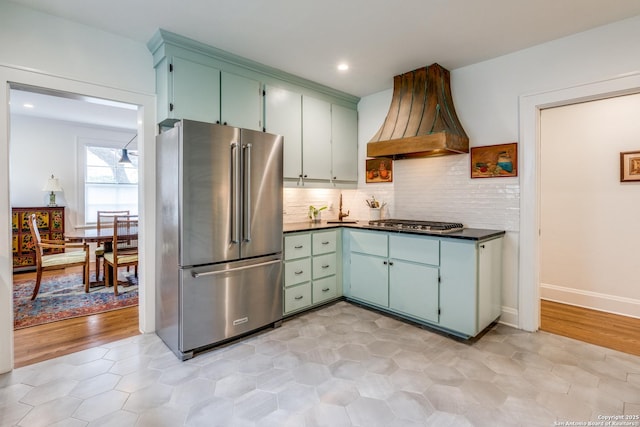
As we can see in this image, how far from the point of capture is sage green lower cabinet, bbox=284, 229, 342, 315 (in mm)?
3207

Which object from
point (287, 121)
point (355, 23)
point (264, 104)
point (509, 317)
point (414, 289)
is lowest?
point (509, 317)

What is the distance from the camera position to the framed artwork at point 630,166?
10.4ft

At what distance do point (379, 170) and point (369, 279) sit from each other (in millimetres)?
1522

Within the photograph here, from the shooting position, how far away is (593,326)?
9.87 feet

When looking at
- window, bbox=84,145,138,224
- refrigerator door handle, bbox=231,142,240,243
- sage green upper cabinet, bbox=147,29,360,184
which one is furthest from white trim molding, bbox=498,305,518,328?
window, bbox=84,145,138,224

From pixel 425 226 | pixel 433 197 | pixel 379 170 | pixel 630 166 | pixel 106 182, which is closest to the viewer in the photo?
pixel 425 226

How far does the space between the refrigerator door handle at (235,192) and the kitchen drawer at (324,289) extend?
3.88ft

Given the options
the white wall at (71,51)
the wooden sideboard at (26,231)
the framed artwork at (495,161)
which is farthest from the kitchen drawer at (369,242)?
the wooden sideboard at (26,231)

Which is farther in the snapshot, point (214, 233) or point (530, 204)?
point (530, 204)

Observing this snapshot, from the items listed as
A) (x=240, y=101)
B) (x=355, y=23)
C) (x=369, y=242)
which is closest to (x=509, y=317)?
(x=369, y=242)

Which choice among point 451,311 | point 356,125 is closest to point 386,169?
point 356,125

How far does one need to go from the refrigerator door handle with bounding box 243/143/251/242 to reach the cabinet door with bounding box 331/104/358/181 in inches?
62.1

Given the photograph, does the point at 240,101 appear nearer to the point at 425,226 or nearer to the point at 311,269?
the point at 311,269

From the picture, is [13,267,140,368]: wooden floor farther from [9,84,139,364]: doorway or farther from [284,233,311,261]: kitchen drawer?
[284,233,311,261]: kitchen drawer
